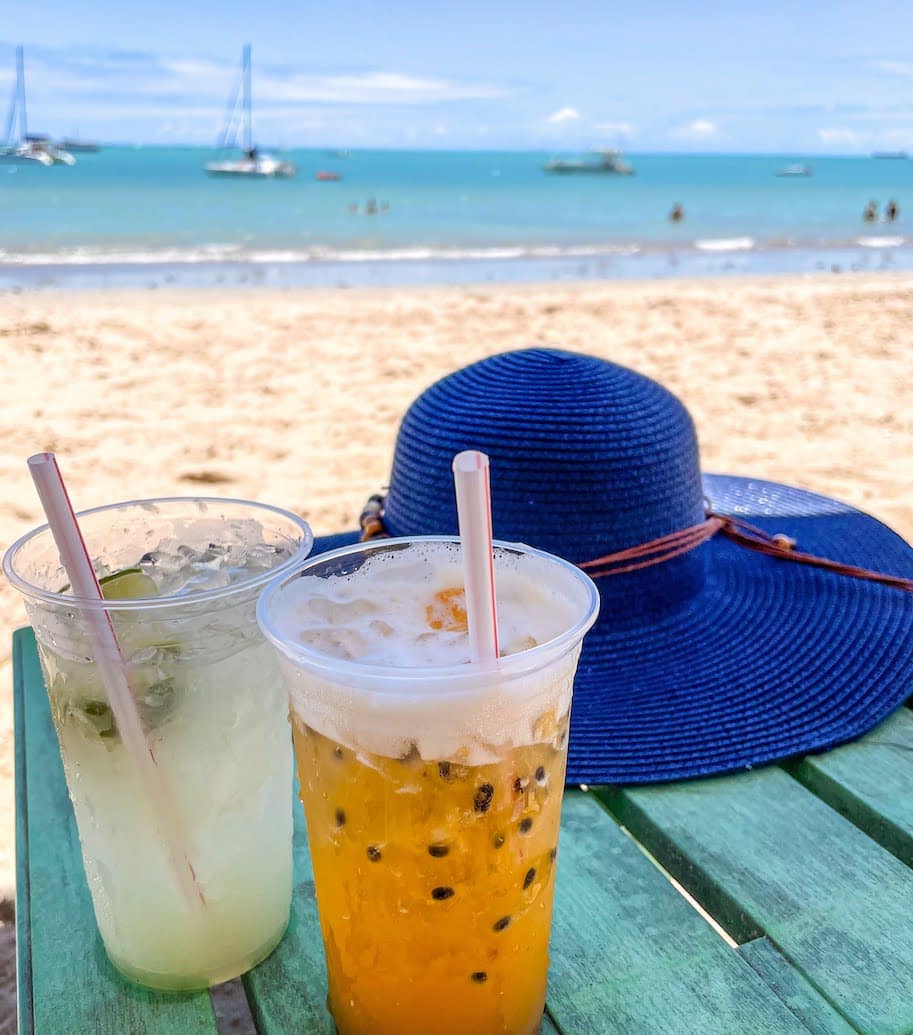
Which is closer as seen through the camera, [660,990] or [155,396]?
[660,990]

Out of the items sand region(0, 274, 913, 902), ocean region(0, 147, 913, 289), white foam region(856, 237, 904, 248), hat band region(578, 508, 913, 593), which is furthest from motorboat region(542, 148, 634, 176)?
hat band region(578, 508, 913, 593)

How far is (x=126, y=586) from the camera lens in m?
0.72

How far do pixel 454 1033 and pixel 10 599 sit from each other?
218 centimetres

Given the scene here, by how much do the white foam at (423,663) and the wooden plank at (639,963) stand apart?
25 cm

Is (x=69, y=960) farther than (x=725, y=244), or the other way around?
(x=725, y=244)

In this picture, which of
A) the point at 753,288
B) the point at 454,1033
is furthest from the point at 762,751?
the point at 753,288

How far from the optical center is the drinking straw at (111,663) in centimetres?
61

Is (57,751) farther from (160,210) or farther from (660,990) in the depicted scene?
(160,210)

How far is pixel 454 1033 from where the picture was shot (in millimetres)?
703

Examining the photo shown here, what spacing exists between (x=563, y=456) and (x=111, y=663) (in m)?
0.80

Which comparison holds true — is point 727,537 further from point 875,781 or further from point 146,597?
point 146,597

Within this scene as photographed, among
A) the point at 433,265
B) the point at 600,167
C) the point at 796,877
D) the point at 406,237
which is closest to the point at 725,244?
the point at 406,237

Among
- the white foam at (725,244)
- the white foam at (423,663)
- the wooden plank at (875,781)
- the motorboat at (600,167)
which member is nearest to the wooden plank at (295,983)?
the white foam at (423,663)

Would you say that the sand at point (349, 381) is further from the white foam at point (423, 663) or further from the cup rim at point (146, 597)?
the white foam at point (423, 663)
